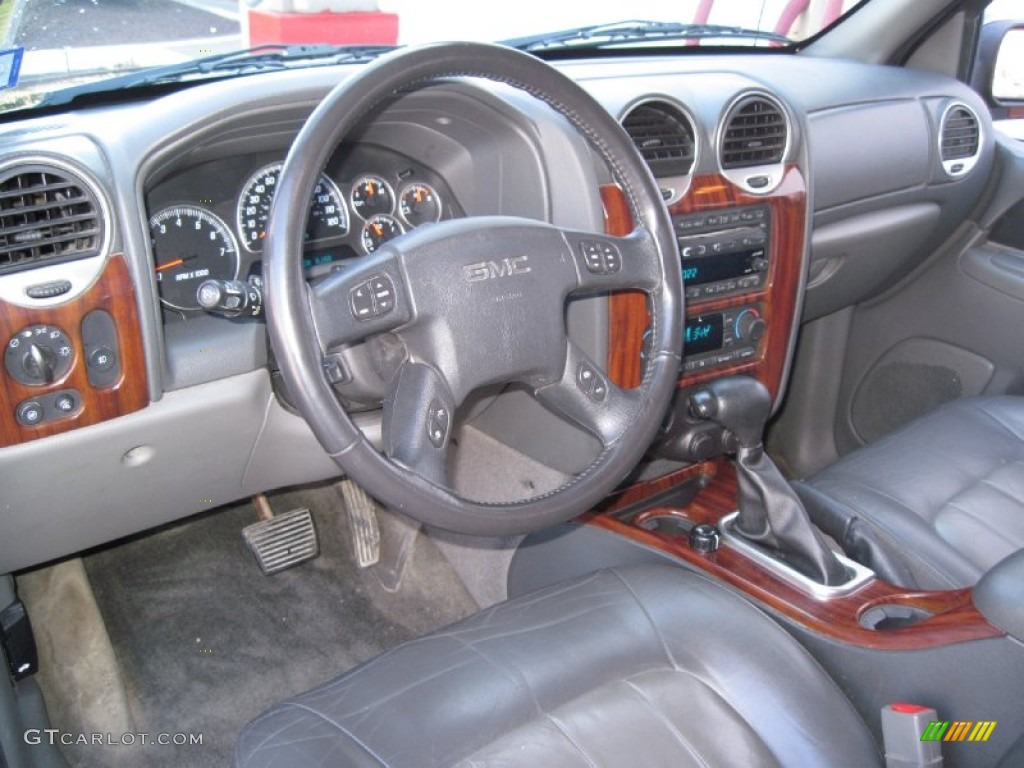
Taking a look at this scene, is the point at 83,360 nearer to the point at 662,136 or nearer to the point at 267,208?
the point at 267,208

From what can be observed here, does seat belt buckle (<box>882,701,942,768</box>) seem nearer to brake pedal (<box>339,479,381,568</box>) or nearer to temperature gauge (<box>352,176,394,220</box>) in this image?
temperature gauge (<box>352,176,394,220</box>)

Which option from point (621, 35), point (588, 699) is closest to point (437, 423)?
point (588, 699)

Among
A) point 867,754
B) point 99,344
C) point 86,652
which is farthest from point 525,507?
point 86,652

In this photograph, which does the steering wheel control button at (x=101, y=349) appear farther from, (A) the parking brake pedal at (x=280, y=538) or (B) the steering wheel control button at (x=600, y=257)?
(A) the parking brake pedal at (x=280, y=538)

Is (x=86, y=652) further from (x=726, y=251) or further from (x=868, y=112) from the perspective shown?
(x=868, y=112)

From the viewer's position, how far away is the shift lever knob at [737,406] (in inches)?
65.0

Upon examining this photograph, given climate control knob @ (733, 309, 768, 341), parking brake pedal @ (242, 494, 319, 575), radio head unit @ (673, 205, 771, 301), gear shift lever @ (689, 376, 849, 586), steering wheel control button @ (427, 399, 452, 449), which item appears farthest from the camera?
parking brake pedal @ (242, 494, 319, 575)

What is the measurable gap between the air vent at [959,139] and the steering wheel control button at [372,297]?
1.73 meters

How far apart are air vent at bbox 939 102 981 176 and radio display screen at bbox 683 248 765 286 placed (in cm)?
80

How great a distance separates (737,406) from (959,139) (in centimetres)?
127

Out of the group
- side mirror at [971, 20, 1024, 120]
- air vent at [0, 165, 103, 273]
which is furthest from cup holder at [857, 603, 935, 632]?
side mirror at [971, 20, 1024, 120]

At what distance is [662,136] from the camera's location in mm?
1874

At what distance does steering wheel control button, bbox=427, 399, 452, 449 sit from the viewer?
1283 mm

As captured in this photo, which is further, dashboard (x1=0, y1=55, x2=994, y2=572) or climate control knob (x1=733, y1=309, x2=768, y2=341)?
climate control knob (x1=733, y1=309, x2=768, y2=341)
